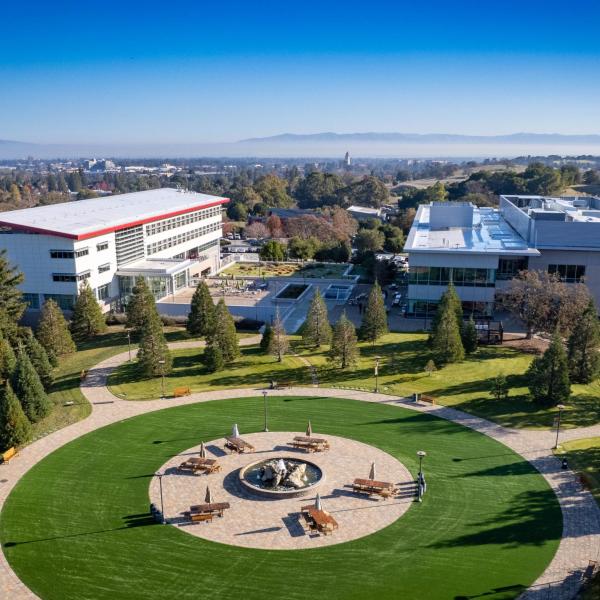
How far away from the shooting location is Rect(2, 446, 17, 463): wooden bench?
2991 cm

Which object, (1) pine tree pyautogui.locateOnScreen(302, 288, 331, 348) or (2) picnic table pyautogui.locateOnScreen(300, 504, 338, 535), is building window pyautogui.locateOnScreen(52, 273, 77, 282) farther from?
(2) picnic table pyautogui.locateOnScreen(300, 504, 338, 535)

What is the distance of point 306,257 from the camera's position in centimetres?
8644

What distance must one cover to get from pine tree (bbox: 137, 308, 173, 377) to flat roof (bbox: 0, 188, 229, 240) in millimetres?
17396

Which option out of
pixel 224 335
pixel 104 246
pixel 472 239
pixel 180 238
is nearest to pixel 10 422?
pixel 224 335

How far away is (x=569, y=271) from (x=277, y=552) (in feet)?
145

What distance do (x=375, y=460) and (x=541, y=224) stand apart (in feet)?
117

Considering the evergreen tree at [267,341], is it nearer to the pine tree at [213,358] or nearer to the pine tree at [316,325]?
the pine tree at [316,325]

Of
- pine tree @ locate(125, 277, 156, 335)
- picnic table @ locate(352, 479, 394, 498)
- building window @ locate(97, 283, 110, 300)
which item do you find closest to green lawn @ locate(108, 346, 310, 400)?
pine tree @ locate(125, 277, 156, 335)

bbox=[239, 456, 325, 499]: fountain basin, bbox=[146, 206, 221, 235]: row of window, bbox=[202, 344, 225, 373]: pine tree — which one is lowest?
bbox=[239, 456, 325, 499]: fountain basin

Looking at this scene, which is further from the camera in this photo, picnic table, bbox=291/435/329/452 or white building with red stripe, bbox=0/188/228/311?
white building with red stripe, bbox=0/188/228/311

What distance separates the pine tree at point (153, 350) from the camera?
40.5 metres

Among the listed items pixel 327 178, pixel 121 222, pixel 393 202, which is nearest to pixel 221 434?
pixel 121 222

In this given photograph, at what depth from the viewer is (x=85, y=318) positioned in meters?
51.0

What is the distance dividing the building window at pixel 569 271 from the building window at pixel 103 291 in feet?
140
